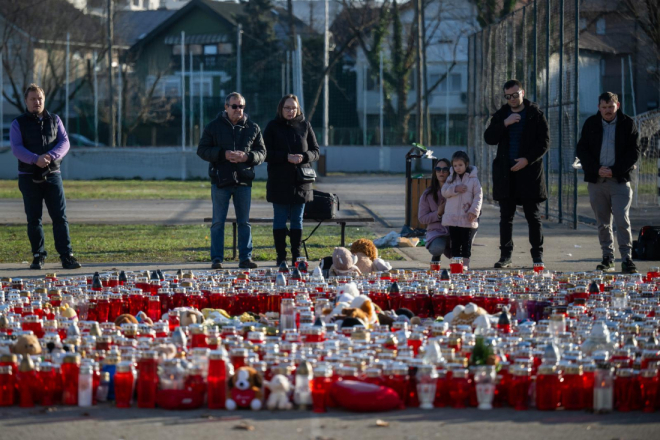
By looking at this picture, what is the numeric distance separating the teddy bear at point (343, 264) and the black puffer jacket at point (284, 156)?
6.50 ft

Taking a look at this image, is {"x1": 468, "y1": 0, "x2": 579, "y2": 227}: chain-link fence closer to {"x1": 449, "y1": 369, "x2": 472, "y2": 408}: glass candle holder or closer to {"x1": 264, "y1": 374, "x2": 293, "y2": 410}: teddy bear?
{"x1": 449, "y1": 369, "x2": 472, "y2": 408}: glass candle holder

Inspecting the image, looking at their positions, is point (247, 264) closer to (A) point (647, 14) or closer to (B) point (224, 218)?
(B) point (224, 218)

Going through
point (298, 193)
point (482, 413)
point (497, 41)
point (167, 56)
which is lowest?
point (482, 413)

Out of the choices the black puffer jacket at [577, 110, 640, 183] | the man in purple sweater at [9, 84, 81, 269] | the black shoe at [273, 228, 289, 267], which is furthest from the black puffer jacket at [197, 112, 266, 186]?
the black puffer jacket at [577, 110, 640, 183]

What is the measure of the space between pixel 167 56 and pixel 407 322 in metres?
58.5

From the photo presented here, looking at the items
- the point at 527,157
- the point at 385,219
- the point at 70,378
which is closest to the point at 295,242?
the point at 527,157

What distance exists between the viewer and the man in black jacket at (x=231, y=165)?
12062mm

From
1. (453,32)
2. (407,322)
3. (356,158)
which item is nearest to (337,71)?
(453,32)

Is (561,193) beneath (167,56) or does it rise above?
beneath

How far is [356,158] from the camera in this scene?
46625 mm

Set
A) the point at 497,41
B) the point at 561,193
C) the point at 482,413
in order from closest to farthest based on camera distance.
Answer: the point at 482,413 < the point at 561,193 < the point at 497,41

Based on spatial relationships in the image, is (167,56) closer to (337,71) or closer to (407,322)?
(337,71)

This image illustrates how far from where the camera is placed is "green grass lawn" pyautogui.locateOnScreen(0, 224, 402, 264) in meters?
13.8

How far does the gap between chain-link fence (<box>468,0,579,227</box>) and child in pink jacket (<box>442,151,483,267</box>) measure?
241 inches
